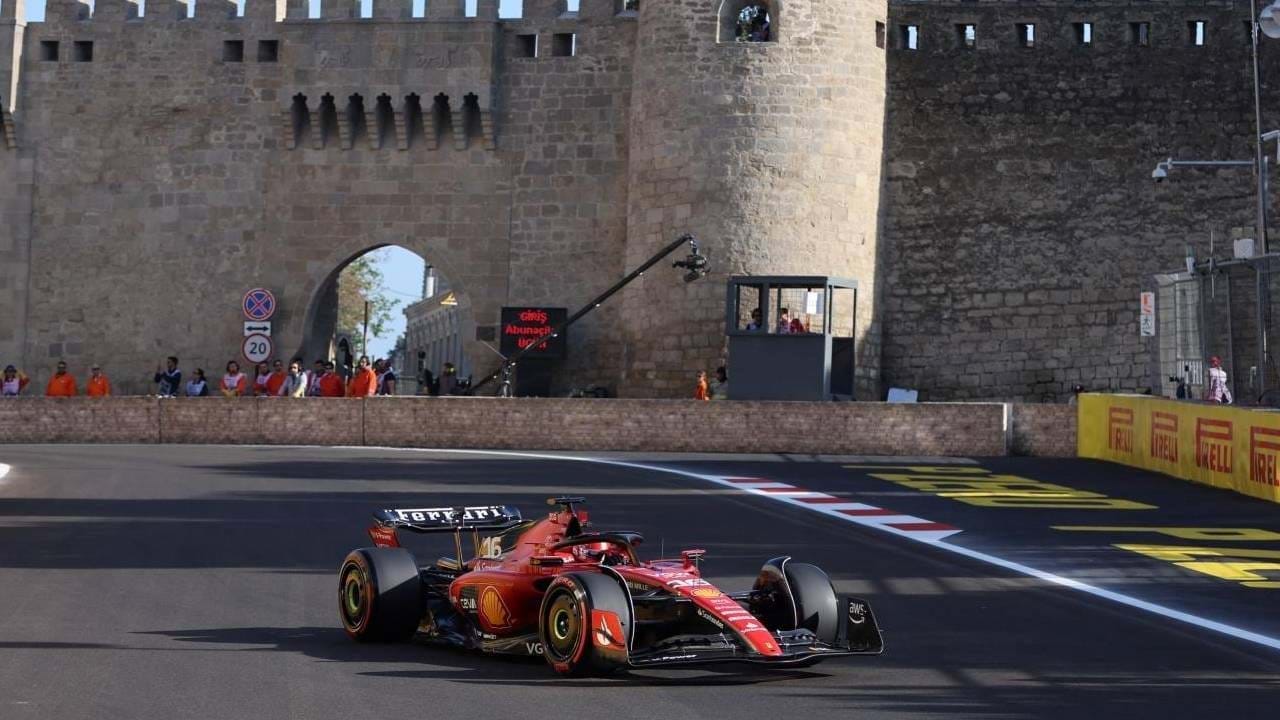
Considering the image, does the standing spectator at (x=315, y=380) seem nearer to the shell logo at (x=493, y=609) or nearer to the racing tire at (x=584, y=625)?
the shell logo at (x=493, y=609)

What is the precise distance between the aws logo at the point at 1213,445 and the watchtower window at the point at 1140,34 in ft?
49.4

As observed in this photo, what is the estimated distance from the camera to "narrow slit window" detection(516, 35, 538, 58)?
3628 centimetres

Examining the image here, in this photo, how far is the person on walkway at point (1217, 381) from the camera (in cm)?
2072

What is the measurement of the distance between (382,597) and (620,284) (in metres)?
24.9

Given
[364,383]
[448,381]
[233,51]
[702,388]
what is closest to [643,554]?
[702,388]

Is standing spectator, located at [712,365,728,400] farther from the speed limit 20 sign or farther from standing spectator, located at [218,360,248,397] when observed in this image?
standing spectator, located at [218,360,248,397]

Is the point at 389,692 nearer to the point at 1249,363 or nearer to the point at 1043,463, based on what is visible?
the point at 1249,363

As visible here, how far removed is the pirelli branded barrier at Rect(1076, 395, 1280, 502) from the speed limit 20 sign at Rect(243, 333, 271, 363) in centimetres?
1457

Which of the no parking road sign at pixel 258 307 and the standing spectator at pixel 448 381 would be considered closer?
the no parking road sign at pixel 258 307

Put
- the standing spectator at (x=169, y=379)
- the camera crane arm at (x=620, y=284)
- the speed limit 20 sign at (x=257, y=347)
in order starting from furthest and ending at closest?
the standing spectator at (x=169, y=379)
the speed limit 20 sign at (x=257, y=347)
the camera crane arm at (x=620, y=284)

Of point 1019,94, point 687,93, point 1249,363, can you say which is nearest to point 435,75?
point 687,93

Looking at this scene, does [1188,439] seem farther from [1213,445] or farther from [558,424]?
[558,424]

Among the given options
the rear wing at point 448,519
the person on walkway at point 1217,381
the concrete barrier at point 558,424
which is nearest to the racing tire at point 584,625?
the rear wing at point 448,519

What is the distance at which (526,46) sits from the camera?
3634 centimetres
